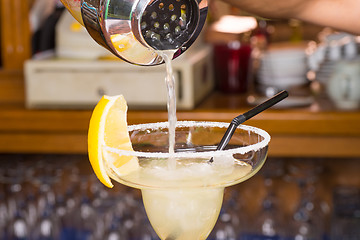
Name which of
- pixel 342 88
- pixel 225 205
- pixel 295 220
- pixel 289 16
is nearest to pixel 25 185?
pixel 225 205

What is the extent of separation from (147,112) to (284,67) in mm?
598

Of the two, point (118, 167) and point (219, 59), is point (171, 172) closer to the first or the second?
point (118, 167)

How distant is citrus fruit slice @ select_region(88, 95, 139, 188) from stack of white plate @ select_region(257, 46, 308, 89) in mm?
1539

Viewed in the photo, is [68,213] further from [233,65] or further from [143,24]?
[143,24]

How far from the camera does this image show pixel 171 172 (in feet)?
2.69

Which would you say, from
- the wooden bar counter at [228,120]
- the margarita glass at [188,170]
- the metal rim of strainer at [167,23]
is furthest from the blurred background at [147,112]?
the metal rim of strainer at [167,23]

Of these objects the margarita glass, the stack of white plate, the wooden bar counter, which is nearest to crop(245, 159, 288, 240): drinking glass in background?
the wooden bar counter

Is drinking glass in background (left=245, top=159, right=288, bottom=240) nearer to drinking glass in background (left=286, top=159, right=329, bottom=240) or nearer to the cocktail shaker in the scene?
drinking glass in background (left=286, top=159, right=329, bottom=240)

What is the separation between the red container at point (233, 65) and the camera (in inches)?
97.1

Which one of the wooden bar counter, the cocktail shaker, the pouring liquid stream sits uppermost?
the cocktail shaker

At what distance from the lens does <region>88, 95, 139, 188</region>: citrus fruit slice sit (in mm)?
835

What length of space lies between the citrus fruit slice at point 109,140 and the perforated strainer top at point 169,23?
153 millimetres

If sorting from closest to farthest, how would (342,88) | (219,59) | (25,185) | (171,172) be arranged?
(171,172), (342,88), (219,59), (25,185)

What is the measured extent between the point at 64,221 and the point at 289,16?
137 centimetres
